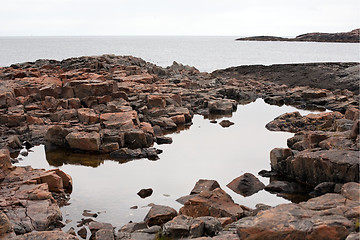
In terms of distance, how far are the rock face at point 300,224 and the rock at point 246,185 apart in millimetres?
5591

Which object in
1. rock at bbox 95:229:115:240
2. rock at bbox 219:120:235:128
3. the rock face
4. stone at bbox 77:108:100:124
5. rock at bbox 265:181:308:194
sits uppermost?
the rock face

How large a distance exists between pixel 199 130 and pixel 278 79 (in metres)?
26.0

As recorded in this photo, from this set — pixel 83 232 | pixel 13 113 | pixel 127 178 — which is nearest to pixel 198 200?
pixel 83 232

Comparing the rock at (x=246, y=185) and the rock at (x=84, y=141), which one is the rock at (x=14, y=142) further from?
the rock at (x=246, y=185)

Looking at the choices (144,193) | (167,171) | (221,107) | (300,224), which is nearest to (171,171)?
(167,171)

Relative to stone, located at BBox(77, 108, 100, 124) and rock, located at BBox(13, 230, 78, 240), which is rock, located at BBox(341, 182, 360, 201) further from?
stone, located at BBox(77, 108, 100, 124)

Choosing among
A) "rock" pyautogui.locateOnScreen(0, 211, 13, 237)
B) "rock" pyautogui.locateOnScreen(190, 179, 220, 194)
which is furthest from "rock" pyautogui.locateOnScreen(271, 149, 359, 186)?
"rock" pyautogui.locateOnScreen(0, 211, 13, 237)

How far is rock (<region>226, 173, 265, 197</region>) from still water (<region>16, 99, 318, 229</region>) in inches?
8.8

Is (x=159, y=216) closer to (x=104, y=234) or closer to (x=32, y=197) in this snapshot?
(x=104, y=234)

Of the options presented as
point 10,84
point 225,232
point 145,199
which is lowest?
point 145,199

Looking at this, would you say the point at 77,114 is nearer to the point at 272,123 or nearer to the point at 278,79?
the point at 272,123

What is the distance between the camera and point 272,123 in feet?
79.6

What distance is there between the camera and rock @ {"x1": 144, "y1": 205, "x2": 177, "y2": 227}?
1118 centimetres

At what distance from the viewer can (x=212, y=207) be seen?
11406 millimetres
